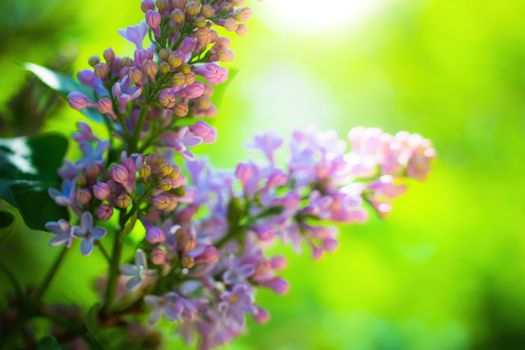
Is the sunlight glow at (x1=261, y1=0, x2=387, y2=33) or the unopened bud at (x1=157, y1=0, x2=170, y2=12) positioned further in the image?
the sunlight glow at (x1=261, y1=0, x2=387, y2=33)

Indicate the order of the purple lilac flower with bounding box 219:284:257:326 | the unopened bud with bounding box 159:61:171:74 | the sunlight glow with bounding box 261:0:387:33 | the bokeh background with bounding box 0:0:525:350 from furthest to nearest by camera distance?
the sunlight glow with bounding box 261:0:387:33, the bokeh background with bounding box 0:0:525:350, the purple lilac flower with bounding box 219:284:257:326, the unopened bud with bounding box 159:61:171:74

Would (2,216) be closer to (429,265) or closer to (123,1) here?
(123,1)

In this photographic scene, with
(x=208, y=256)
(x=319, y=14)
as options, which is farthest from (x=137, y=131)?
(x=319, y=14)

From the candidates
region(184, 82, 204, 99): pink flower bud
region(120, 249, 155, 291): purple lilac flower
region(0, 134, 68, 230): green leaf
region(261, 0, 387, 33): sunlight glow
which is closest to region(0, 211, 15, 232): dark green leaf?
region(0, 134, 68, 230): green leaf

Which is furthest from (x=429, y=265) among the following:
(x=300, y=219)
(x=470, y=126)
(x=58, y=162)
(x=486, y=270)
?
(x=58, y=162)

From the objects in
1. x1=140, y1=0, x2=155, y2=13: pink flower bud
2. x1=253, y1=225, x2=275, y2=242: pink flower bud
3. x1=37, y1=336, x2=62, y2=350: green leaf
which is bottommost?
x1=37, y1=336, x2=62, y2=350: green leaf

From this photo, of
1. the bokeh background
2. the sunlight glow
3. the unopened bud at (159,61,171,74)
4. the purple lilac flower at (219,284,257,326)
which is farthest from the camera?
the sunlight glow

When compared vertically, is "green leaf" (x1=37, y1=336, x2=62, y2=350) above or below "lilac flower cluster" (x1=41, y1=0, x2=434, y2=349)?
below

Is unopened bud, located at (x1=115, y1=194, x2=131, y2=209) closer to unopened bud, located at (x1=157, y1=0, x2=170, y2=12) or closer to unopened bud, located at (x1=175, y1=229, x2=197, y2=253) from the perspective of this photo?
unopened bud, located at (x1=175, y1=229, x2=197, y2=253)
